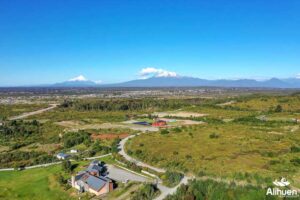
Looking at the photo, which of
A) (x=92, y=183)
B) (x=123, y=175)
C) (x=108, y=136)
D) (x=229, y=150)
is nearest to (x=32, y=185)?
(x=92, y=183)

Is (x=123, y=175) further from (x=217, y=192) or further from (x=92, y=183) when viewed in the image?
(x=217, y=192)

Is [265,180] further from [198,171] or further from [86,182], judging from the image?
[86,182]

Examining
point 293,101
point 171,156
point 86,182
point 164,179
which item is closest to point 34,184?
point 86,182

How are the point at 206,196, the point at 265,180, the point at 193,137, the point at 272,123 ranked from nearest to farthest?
the point at 206,196 < the point at 265,180 < the point at 193,137 < the point at 272,123

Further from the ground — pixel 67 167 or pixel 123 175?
pixel 67 167

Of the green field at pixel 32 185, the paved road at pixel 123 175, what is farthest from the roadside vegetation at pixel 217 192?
the green field at pixel 32 185

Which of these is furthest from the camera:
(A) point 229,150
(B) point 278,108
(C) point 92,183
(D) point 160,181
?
(B) point 278,108

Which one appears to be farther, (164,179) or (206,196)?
(164,179)

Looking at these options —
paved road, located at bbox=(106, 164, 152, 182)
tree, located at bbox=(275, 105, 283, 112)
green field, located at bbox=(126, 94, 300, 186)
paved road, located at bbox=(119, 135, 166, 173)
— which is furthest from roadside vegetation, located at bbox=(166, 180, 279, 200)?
tree, located at bbox=(275, 105, 283, 112)

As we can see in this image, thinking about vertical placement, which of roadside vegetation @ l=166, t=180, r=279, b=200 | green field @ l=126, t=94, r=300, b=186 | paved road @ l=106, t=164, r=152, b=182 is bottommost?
paved road @ l=106, t=164, r=152, b=182

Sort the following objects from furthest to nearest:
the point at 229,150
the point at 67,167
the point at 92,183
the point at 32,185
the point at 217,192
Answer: the point at 229,150 < the point at 67,167 < the point at 32,185 < the point at 92,183 < the point at 217,192

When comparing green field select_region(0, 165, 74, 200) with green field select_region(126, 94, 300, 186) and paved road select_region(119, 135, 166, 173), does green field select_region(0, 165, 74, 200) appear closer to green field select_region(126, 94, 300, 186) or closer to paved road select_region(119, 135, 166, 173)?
paved road select_region(119, 135, 166, 173)
